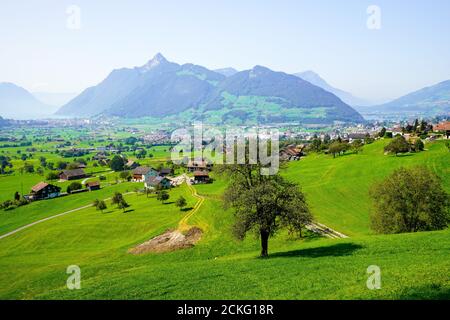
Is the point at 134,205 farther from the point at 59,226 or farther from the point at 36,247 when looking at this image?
the point at 36,247

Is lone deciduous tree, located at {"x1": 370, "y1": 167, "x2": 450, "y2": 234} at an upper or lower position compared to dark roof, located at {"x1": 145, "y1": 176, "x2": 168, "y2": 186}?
upper

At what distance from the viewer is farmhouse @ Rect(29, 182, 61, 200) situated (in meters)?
117

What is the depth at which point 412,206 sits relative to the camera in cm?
4456

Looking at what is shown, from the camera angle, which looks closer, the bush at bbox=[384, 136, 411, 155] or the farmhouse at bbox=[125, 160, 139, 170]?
the bush at bbox=[384, 136, 411, 155]

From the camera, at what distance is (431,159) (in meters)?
85.2

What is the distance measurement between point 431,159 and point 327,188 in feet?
96.5

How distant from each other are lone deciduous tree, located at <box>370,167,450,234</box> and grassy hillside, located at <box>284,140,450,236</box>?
214 inches

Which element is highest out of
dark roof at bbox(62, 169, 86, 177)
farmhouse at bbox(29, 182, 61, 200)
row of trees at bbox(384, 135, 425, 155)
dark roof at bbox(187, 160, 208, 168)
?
row of trees at bbox(384, 135, 425, 155)

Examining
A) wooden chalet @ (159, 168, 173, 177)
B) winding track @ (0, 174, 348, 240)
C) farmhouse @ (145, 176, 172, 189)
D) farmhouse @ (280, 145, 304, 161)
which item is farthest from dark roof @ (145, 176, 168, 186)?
farmhouse @ (280, 145, 304, 161)

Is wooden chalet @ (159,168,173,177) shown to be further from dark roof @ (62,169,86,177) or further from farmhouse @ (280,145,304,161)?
farmhouse @ (280,145,304,161)
